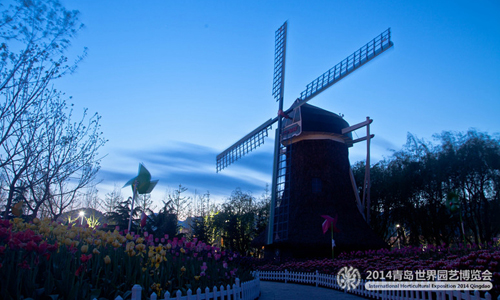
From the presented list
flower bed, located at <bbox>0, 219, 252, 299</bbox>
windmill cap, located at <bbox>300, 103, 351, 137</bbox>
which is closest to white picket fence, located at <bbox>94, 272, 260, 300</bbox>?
flower bed, located at <bbox>0, 219, 252, 299</bbox>

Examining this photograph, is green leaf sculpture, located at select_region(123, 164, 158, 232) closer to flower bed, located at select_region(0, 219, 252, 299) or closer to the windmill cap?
flower bed, located at select_region(0, 219, 252, 299)

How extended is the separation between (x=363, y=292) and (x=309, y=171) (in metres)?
10.2

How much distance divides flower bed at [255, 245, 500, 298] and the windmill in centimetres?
183

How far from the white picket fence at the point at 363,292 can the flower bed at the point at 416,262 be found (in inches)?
13.6

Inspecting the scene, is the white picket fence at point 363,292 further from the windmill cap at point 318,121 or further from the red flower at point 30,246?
the windmill cap at point 318,121

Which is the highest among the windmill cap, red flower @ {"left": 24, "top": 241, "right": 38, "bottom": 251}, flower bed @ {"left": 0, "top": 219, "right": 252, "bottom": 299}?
the windmill cap

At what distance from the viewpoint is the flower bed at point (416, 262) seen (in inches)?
239

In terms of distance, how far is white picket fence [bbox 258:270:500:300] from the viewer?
213 inches

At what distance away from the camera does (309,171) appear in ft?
65.5

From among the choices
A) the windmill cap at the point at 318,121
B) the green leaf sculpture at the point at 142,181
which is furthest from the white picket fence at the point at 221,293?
the windmill cap at the point at 318,121

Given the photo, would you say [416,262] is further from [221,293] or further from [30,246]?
[30,246]

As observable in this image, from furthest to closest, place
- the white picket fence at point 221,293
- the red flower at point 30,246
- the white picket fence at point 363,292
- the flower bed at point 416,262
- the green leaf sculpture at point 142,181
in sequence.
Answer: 1. the green leaf sculpture at point 142,181
2. the flower bed at point 416,262
3. the white picket fence at point 363,292
4. the white picket fence at point 221,293
5. the red flower at point 30,246

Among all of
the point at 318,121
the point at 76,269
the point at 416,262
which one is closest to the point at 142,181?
the point at 76,269

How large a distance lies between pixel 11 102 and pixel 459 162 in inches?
855
